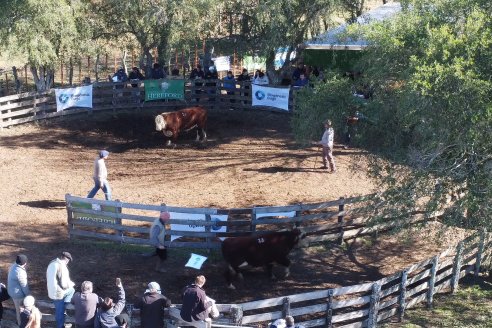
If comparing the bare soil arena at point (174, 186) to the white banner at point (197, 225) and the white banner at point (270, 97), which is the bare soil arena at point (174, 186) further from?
the white banner at point (197, 225)

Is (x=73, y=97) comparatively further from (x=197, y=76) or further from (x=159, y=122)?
(x=197, y=76)

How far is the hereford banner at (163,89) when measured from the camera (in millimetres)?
23891

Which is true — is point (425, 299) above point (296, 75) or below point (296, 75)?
below

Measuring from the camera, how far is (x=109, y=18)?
2445cm

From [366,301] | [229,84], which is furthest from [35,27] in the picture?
[366,301]

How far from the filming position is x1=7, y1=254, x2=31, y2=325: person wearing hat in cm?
961

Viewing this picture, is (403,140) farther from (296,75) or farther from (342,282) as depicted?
(296,75)

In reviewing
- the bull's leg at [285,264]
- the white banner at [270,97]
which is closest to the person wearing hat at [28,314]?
the bull's leg at [285,264]

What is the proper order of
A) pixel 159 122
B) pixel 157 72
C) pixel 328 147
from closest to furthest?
pixel 328 147
pixel 159 122
pixel 157 72

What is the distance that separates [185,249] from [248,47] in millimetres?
11672

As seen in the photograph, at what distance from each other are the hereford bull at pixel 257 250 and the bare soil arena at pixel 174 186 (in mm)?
394

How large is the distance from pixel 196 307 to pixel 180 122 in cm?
1215

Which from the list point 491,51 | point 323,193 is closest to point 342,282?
point 323,193

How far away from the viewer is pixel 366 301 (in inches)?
427
